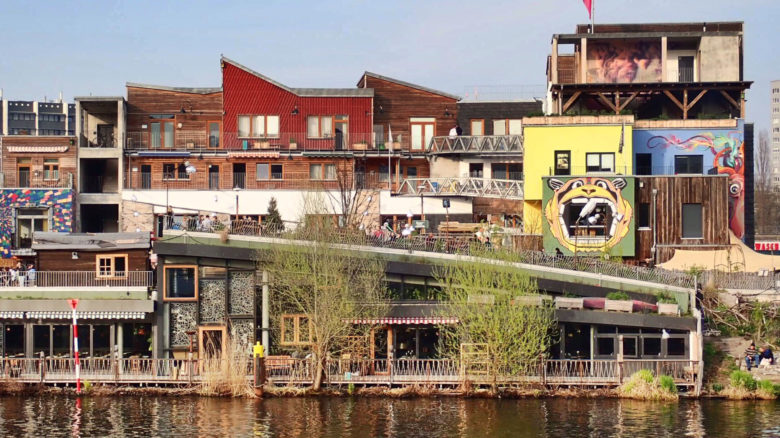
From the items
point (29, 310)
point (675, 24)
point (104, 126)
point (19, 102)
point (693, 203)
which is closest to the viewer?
point (29, 310)

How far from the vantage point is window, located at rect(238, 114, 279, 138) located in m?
82.9

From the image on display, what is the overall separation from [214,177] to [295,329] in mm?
26051

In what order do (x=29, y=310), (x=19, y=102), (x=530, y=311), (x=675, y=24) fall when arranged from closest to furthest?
1. (x=530, y=311)
2. (x=29, y=310)
3. (x=675, y=24)
4. (x=19, y=102)

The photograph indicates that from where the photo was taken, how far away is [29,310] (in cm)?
5903

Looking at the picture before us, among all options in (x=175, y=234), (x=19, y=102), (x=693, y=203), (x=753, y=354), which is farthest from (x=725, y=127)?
(x=19, y=102)

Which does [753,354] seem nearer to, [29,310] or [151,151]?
[29,310]

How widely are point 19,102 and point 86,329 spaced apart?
14259 cm

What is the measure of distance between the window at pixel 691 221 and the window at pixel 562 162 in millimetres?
7341

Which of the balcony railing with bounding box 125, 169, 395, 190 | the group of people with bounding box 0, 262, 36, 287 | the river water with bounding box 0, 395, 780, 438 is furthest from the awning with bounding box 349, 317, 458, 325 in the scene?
the balcony railing with bounding box 125, 169, 395, 190

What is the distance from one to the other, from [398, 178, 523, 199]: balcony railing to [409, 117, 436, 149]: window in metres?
5.61

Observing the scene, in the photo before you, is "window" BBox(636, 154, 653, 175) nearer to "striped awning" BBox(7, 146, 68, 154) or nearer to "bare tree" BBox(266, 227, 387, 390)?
"bare tree" BBox(266, 227, 387, 390)

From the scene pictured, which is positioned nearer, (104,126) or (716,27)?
(716,27)

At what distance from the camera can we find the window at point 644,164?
7331cm

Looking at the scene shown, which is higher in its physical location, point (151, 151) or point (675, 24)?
point (675, 24)
